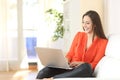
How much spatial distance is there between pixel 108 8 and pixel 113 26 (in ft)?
1.05

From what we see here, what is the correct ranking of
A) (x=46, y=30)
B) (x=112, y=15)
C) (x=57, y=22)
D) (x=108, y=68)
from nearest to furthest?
(x=108, y=68)
(x=112, y=15)
(x=57, y=22)
(x=46, y=30)

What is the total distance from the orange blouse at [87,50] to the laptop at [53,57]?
301mm

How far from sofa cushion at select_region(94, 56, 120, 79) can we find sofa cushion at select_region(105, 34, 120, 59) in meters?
0.04

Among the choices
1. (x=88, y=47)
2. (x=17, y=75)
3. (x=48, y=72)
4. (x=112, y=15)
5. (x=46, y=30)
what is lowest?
(x=17, y=75)

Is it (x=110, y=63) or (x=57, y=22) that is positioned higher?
(x=57, y=22)

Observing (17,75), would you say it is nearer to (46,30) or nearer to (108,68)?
(46,30)

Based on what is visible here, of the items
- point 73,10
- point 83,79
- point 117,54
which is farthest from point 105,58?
point 73,10

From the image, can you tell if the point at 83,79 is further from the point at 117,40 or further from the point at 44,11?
the point at 44,11

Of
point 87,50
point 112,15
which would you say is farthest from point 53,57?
point 112,15

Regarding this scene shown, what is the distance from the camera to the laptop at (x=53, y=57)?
7.92ft

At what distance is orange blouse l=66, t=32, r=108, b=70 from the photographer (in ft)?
8.46

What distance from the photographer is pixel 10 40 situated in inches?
231

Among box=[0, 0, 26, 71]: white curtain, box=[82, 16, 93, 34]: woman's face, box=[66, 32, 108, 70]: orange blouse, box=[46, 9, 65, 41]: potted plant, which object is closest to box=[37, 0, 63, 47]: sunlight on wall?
box=[46, 9, 65, 41]: potted plant

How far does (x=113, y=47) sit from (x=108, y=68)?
0.21 metres
